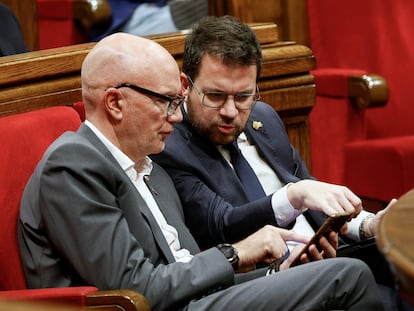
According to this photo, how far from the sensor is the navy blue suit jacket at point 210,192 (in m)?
1.60

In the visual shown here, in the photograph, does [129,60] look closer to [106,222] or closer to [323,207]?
[106,222]

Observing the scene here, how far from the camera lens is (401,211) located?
1.21 m

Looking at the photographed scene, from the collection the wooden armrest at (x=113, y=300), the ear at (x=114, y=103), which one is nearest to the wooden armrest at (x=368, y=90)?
the ear at (x=114, y=103)

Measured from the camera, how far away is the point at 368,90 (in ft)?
7.70

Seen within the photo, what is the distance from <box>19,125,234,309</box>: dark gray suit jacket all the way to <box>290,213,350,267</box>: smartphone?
0.15 m

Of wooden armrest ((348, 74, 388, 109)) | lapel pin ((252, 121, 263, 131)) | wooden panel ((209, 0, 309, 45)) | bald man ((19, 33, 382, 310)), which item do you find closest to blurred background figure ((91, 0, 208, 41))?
wooden panel ((209, 0, 309, 45))

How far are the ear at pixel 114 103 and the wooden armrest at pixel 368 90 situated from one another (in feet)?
3.54

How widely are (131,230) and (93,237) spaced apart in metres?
0.11

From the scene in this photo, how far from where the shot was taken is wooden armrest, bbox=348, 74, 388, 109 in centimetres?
235

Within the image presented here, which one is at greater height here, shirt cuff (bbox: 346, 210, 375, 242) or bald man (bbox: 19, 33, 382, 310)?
bald man (bbox: 19, 33, 382, 310)

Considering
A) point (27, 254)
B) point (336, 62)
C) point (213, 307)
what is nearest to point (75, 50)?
point (27, 254)

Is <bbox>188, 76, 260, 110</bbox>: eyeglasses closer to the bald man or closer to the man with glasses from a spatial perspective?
the man with glasses

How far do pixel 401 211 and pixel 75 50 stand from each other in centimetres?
80

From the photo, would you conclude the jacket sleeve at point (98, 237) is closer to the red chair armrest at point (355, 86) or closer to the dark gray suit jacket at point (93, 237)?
the dark gray suit jacket at point (93, 237)
